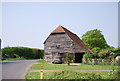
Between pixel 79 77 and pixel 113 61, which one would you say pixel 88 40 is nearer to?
pixel 113 61

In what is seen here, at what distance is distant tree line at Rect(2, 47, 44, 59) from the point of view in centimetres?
5166

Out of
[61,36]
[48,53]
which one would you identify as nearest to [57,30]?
[61,36]

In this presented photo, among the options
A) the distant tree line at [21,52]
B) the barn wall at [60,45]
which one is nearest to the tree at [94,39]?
the distant tree line at [21,52]

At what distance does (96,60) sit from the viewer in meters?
32.4

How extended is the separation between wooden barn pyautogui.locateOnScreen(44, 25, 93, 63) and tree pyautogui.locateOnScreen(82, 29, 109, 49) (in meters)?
19.5

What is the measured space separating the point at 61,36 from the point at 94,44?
23277mm

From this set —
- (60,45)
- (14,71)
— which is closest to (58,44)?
(60,45)

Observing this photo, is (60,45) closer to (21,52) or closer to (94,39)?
(21,52)

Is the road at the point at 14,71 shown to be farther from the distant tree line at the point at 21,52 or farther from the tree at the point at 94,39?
the tree at the point at 94,39

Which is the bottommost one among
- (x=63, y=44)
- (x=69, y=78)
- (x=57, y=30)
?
(x=69, y=78)

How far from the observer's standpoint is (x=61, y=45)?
39625mm

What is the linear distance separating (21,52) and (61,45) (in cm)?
2064

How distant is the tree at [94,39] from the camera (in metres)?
59.3

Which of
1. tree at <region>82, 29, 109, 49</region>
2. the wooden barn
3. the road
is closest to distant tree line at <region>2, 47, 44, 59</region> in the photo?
the wooden barn
